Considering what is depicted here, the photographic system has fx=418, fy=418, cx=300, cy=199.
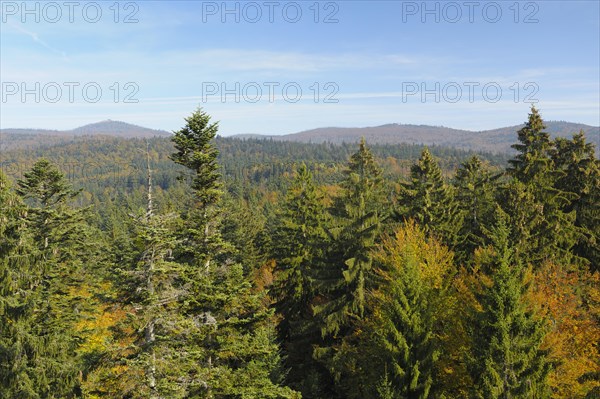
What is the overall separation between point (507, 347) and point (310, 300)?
62.8 ft

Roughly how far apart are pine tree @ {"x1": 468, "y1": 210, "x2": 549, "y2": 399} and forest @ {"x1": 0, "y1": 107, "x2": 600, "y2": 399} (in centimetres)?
6

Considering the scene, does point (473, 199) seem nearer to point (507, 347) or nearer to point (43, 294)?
point (507, 347)

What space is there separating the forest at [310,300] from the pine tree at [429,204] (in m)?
0.22

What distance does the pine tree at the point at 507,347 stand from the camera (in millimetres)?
15891

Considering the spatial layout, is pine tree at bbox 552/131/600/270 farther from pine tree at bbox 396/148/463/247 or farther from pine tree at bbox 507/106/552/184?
pine tree at bbox 396/148/463/247

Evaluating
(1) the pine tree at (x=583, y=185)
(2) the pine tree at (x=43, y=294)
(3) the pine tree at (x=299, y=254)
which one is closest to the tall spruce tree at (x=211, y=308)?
(2) the pine tree at (x=43, y=294)

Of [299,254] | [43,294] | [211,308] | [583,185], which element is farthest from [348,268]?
[583,185]

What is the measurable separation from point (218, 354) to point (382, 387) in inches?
299

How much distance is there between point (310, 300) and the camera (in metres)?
33.5

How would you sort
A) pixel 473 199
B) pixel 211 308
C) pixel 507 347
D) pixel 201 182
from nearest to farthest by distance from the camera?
pixel 507 347, pixel 211 308, pixel 201 182, pixel 473 199

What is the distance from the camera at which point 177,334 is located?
47.3 ft

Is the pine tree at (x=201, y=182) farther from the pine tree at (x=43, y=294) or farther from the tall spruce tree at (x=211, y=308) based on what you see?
the pine tree at (x=43, y=294)

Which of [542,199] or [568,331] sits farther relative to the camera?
[542,199]

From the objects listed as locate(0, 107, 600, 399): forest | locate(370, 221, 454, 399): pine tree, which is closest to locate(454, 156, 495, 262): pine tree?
locate(0, 107, 600, 399): forest
